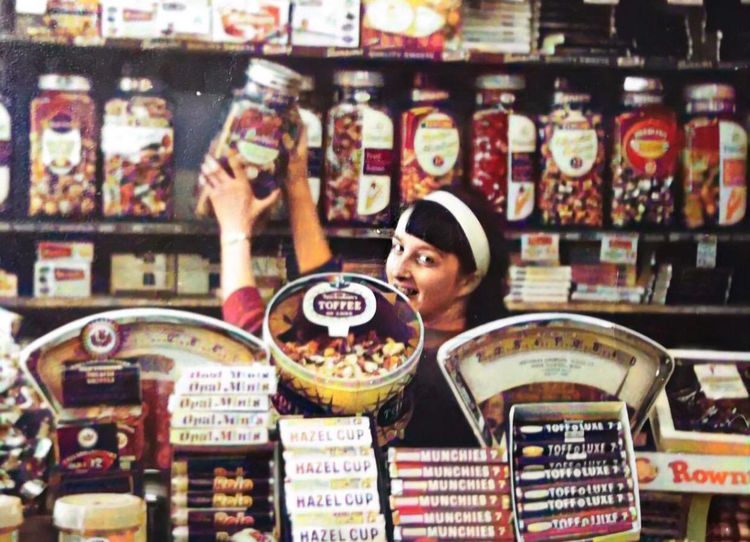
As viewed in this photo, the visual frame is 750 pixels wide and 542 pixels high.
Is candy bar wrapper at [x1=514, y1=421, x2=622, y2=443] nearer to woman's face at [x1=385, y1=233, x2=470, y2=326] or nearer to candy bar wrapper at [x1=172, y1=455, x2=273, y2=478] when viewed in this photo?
woman's face at [x1=385, y1=233, x2=470, y2=326]

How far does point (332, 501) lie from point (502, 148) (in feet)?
3.15

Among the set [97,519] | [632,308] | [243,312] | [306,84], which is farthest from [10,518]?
[632,308]

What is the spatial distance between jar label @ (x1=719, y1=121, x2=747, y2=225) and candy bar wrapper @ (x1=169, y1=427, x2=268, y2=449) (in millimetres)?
1318

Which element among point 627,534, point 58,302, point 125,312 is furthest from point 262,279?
point 627,534

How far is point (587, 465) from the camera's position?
231cm

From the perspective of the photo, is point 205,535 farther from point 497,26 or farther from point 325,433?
point 497,26

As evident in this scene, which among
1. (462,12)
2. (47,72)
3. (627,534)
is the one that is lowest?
(627,534)

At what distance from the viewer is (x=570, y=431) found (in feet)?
7.62

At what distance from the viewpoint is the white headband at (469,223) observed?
230 centimetres

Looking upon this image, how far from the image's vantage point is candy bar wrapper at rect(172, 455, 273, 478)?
217 cm

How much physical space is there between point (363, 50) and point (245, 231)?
528 mm

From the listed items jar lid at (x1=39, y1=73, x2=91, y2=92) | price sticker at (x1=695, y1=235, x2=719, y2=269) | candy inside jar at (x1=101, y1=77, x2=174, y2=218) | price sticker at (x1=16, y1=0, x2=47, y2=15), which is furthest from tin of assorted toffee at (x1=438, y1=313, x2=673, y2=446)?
price sticker at (x1=16, y1=0, x2=47, y2=15)

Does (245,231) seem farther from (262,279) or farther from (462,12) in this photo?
(462,12)

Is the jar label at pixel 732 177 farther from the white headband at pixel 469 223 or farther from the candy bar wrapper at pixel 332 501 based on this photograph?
the candy bar wrapper at pixel 332 501
